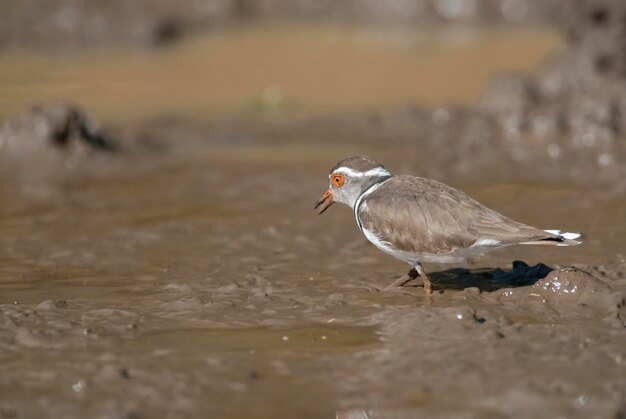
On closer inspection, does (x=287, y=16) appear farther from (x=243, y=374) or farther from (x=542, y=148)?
(x=243, y=374)

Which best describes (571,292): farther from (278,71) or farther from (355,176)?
(278,71)

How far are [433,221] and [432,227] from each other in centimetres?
5

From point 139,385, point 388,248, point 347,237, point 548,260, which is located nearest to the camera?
point 139,385

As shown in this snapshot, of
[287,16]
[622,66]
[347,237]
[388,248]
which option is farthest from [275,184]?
[287,16]

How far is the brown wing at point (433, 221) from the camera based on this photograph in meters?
7.14

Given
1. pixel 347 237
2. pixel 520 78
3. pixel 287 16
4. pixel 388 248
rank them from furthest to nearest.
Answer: pixel 287 16 < pixel 520 78 < pixel 347 237 < pixel 388 248

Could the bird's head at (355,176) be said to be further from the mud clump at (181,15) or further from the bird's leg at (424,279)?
the mud clump at (181,15)

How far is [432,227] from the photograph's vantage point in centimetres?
726

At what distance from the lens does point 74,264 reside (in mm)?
8711

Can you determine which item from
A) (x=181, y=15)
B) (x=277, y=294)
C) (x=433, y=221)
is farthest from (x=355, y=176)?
(x=181, y=15)

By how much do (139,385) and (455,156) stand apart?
22.4ft

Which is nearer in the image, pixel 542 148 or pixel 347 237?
pixel 347 237

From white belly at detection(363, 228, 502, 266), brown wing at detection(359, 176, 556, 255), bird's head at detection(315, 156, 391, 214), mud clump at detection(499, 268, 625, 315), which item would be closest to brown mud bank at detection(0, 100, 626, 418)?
mud clump at detection(499, 268, 625, 315)

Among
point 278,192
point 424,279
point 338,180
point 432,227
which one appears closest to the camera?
point 432,227
